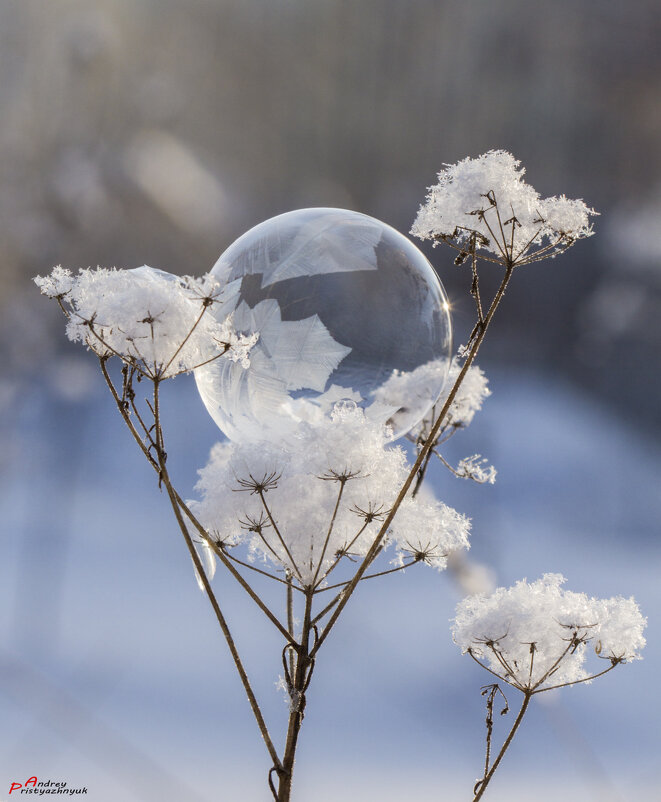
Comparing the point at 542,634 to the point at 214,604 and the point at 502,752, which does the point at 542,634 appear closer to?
the point at 502,752

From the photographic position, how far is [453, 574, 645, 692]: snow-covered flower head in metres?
1.95

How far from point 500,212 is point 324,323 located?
50 cm

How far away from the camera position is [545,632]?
195 centimetres

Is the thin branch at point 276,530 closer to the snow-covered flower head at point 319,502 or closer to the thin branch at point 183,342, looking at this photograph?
the snow-covered flower head at point 319,502

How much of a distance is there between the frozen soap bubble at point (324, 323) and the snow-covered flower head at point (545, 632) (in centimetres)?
55

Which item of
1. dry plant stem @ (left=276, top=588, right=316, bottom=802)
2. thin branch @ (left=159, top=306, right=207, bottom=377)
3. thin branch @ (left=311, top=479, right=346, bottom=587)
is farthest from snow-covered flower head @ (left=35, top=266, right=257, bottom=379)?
dry plant stem @ (left=276, top=588, right=316, bottom=802)

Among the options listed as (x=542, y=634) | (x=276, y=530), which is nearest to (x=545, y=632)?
(x=542, y=634)

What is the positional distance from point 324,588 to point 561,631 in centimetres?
61

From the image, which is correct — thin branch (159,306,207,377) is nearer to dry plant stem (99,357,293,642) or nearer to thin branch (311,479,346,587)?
dry plant stem (99,357,293,642)

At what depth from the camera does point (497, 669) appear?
2.04 metres

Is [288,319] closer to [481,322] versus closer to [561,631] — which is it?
[481,322]

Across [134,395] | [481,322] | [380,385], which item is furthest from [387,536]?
[134,395]

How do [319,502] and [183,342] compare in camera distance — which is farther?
[319,502]

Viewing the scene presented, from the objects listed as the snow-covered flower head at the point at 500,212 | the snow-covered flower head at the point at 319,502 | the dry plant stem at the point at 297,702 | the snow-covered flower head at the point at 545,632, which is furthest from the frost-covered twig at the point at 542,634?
the snow-covered flower head at the point at 500,212
